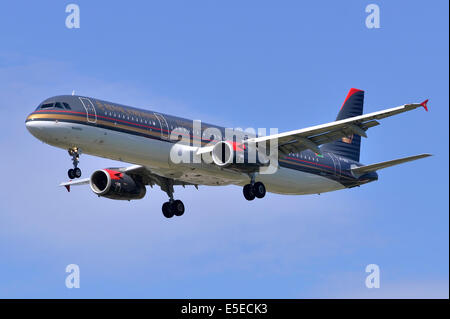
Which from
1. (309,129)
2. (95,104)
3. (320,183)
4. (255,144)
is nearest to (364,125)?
(309,129)

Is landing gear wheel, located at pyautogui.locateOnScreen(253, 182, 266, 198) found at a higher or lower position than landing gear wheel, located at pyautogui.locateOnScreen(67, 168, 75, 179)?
higher

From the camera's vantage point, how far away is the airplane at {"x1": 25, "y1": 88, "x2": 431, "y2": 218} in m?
49.9

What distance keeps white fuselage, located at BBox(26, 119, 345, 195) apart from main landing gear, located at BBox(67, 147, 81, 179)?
0.31 metres

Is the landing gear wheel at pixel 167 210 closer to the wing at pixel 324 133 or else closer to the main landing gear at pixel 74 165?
the wing at pixel 324 133

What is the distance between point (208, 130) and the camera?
5522 centimetres

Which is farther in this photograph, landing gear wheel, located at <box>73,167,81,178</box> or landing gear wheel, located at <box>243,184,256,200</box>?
landing gear wheel, located at <box>243,184,256,200</box>

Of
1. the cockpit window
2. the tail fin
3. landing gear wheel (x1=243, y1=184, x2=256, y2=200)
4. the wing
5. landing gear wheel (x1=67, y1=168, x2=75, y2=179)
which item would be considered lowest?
landing gear wheel (x1=67, y1=168, x2=75, y2=179)

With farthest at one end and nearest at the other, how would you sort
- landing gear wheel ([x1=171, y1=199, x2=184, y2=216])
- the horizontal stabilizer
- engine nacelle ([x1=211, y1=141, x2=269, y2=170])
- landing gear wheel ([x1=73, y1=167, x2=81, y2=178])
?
landing gear wheel ([x1=171, y1=199, x2=184, y2=216]) → the horizontal stabilizer → engine nacelle ([x1=211, y1=141, x2=269, y2=170]) → landing gear wheel ([x1=73, y1=167, x2=81, y2=178])

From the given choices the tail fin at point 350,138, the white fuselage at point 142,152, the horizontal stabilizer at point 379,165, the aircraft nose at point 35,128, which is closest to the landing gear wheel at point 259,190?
the white fuselage at point 142,152

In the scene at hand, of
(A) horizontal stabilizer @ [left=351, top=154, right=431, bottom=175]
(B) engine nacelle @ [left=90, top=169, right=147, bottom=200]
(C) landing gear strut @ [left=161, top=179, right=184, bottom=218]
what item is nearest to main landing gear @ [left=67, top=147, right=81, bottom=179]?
(B) engine nacelle @ [left=90, top=169, right=147, bottom=200]

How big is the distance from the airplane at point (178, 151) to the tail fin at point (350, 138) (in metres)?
1.81

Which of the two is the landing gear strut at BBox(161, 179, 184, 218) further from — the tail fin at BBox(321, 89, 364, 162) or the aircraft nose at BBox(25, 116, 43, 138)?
the aircraft nose at BBox(25, 116, 43, 138)

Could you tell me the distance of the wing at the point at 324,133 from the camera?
50.0 metres
